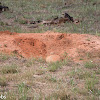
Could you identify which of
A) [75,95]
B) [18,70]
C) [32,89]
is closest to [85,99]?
[75,95]

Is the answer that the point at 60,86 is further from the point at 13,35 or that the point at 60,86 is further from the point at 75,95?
the point at 13,35

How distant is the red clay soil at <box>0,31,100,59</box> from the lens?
6.76m

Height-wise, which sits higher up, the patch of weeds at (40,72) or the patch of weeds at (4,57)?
the patch of weeds at (40,72)

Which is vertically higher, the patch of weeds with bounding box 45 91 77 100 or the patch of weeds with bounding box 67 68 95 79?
the patch of weeds with bounding box 45 91 77 100

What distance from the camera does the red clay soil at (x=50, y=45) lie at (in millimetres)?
6757

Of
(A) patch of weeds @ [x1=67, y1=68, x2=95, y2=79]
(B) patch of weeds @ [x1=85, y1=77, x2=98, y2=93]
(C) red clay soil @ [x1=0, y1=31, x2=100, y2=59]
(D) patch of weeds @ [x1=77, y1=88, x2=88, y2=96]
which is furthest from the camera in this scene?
(C) red clay soil @ [x1=0, y1=31, x2=100, y2=59]

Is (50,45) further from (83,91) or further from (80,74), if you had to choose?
(83,91)

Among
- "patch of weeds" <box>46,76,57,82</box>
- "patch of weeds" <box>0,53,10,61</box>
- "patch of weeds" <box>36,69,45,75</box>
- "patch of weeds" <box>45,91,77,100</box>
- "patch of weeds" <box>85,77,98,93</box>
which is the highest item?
"patch of weeds" <box>45,91,77,100</box>

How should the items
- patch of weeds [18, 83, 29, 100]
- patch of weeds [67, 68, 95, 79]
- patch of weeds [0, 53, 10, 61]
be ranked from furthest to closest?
patch of weeds [0, 53, 10, 61], patch of weeds [67, 68, 95, 79], patch of weeds [18, 83, 29, 100]

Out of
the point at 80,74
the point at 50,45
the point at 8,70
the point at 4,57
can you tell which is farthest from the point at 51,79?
the point at 50,45

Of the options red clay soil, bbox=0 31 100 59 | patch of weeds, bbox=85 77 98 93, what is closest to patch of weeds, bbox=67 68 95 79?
patch of weeds, bbox=85 77 98 93

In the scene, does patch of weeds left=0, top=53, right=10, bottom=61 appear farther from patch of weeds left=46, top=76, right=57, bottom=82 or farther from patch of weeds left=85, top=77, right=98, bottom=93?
patch of weeds left=85, top=77, right=98, bottom=93

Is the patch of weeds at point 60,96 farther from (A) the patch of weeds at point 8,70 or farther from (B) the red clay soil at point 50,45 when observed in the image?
(B) the red clay soil at point 50,45

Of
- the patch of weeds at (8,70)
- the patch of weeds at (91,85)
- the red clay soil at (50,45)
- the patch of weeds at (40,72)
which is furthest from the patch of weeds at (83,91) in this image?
the red clay soil at (50,45)
